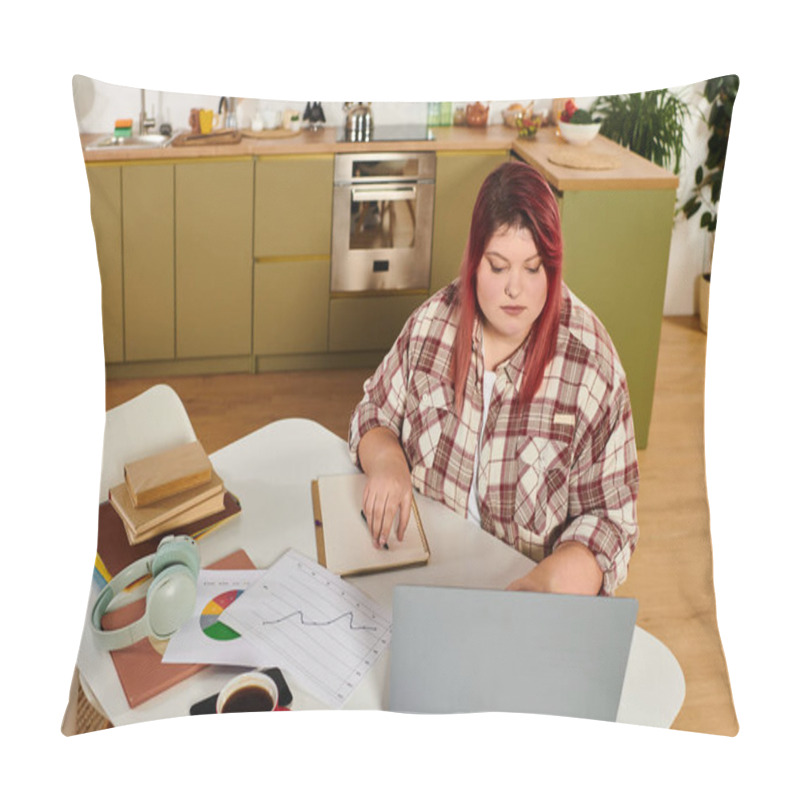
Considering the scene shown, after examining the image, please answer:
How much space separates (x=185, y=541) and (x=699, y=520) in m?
0.87

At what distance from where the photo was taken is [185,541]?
2379 millimetres

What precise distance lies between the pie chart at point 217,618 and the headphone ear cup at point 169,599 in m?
0.03

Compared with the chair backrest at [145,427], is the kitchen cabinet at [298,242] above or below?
above

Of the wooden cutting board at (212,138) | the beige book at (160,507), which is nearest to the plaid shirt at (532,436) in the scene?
the beige book at (160,507)

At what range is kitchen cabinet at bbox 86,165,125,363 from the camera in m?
2.36

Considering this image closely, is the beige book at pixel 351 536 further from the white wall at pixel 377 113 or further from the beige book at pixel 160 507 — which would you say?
the white wall at pixel 377 113

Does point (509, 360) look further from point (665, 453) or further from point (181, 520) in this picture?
point (181, 520)

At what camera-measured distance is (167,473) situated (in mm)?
2414

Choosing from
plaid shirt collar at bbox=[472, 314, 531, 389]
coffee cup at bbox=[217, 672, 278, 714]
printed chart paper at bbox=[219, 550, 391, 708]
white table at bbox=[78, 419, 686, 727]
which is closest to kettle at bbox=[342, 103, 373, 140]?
plaid shirt collar at bbox=[472, 314, 531, 389]

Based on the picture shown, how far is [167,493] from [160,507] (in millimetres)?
26

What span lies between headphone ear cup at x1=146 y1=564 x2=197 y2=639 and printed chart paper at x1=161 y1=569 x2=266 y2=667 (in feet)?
0.06

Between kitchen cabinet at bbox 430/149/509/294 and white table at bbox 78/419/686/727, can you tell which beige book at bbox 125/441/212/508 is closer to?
white table at bbox 78/419/686/727

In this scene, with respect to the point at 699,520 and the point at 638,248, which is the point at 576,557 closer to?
the point at 699,520

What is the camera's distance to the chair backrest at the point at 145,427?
2.42 metres
